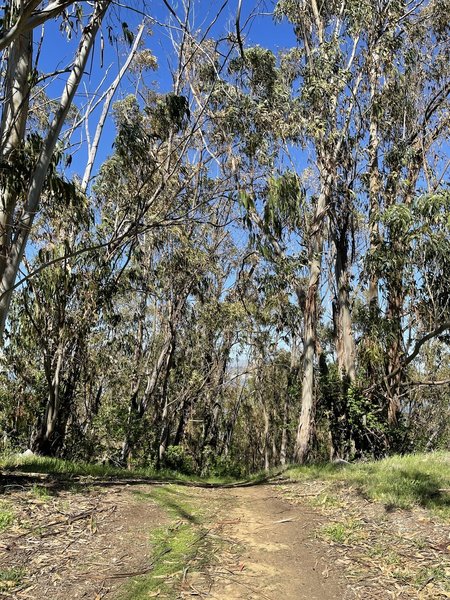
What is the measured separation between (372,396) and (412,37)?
8612 mm

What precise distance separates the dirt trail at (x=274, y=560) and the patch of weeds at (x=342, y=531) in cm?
14

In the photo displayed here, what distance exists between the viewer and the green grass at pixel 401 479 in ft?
16.2

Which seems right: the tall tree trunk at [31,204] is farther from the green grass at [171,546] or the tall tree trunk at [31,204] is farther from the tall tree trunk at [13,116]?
the green grass at [171,546]

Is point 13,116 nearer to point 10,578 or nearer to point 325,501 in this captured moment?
point 10,578

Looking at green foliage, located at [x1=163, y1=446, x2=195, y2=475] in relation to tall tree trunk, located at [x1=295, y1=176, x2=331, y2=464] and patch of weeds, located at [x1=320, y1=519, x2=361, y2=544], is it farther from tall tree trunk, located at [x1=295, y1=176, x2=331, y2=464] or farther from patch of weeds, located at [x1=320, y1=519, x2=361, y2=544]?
patch of weeds, located at [x1=320, y1=519, x2=361, y2=544]

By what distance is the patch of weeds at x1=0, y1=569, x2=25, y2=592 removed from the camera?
10.2 ft

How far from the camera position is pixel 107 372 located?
15.8 m

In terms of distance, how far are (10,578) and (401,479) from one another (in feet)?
13.9

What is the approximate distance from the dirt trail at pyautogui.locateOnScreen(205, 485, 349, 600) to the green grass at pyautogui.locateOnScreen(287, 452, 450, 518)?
2.77 feet

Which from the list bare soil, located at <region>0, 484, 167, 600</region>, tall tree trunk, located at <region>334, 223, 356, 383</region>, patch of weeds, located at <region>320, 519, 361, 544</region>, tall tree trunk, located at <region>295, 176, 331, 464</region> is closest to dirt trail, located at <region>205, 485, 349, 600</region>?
patch of weeds, located at <region>320, 519, 361, 544</region>

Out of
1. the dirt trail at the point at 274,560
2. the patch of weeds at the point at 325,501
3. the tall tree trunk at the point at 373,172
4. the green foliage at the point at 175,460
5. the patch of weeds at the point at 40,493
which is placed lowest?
the green foliage at the point at 175,460

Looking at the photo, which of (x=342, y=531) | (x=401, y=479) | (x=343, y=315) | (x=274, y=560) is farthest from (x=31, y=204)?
(x=343, y=315)

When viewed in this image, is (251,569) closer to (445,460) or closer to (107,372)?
(445,460)

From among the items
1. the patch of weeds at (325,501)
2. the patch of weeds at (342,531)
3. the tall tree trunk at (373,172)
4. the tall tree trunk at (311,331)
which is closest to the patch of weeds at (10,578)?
the patch of weeds at (342,531)
